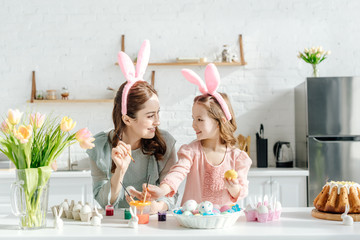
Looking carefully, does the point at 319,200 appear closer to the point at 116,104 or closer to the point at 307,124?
the point at 116,104

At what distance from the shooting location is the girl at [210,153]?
219cm

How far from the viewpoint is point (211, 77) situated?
7.04ft

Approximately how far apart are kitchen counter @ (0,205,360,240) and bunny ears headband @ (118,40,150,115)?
640 millimetres

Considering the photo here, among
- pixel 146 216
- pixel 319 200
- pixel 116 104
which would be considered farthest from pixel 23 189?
pixel 319 200

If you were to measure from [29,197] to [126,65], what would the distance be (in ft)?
2.56

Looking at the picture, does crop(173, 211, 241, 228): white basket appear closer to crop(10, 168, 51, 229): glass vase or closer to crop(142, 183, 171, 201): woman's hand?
crop(142, 183, 171, 201): woman's hand

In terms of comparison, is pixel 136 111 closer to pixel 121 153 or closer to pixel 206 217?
pixel 121 153

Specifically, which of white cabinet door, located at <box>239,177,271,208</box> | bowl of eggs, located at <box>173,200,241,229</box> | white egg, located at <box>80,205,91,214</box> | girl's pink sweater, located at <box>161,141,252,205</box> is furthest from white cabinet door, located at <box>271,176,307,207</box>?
white egg, located at <box>80,205,91,214</box>

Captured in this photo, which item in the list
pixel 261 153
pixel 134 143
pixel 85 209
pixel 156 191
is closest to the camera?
pixel 85 209

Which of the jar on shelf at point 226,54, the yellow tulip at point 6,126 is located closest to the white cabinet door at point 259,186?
the jar on shelf at point 226,54

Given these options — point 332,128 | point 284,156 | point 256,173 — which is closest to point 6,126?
point 256,173

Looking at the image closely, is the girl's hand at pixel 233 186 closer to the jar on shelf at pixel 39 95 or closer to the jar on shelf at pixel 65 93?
the jar on shelf at pixel 65 93

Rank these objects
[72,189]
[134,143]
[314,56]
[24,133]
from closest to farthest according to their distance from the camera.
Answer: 1. [24,133]
2. [134,143]
3. [72,189]
4. [314,56]

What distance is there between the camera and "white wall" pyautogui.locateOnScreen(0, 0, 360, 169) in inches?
182
